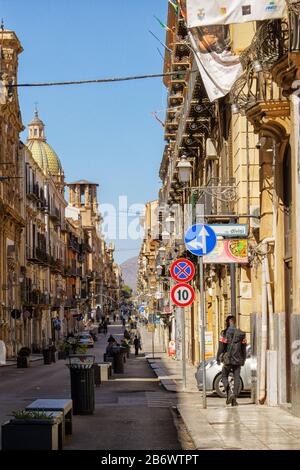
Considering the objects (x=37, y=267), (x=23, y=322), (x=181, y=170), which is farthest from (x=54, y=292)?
(x=181, y=170)

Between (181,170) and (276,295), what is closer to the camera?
(276,295)

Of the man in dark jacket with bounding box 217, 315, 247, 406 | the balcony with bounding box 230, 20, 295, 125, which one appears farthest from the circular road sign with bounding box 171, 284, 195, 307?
the balcony with bounding box 230, 20, 295, 125

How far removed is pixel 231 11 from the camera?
52.2 ft

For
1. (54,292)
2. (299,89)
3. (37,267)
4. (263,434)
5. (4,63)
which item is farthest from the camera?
(54,292)

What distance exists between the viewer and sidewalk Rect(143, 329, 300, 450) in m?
13.0

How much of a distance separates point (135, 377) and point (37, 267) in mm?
50489

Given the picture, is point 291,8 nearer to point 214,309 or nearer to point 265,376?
point 265,376

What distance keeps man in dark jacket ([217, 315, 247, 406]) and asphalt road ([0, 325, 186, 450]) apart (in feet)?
3.96

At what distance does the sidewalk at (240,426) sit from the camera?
13.0 m

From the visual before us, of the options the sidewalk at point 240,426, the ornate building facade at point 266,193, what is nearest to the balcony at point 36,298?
the ornate building facade at point 266,193

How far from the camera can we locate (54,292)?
9788cm

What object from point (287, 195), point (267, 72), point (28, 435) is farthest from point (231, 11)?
point (28, 435)

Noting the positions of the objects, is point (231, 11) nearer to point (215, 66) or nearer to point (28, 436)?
point (215, 66)

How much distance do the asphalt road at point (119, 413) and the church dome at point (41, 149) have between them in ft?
330
